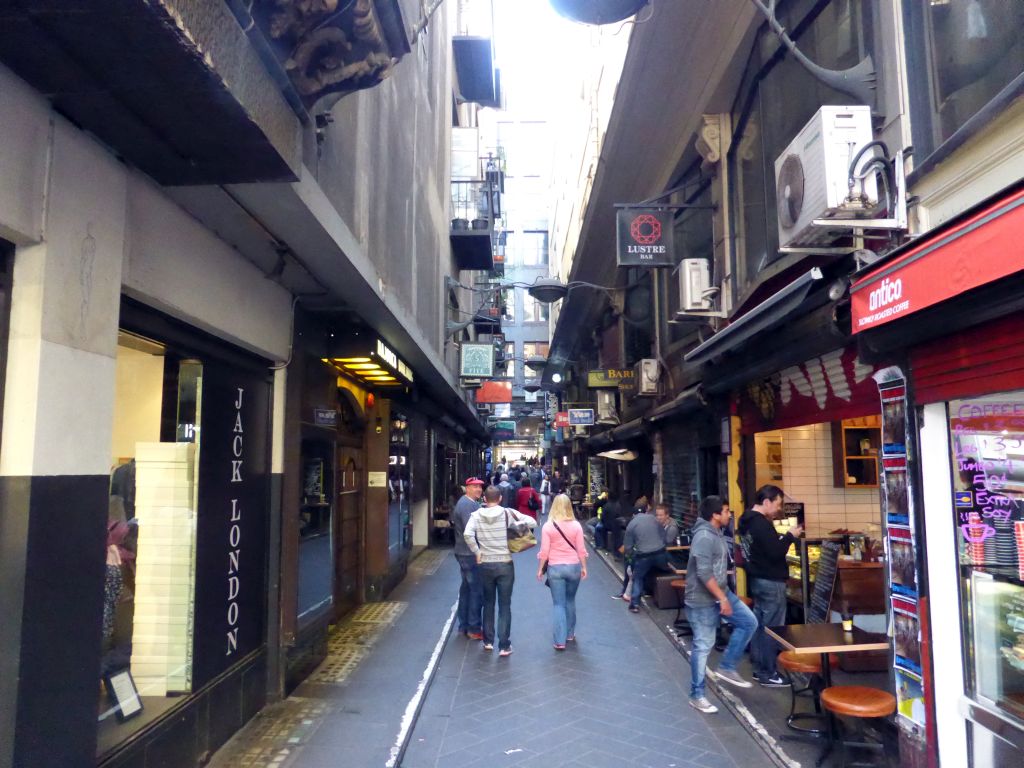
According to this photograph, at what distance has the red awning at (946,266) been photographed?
357cm

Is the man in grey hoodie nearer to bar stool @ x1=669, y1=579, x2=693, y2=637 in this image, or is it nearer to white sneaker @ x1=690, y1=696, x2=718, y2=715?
bar stool @ x1=669, y1=579, x2=693, y2=637

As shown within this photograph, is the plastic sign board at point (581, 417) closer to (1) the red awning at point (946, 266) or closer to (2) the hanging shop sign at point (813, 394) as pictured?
(2) the hanging shop sign at point (813, 394)

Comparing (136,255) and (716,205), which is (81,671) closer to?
(136,255)

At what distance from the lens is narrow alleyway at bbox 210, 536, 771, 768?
5512 millimetres

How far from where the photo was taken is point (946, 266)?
407cm

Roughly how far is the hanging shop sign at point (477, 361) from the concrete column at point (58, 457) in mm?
13546

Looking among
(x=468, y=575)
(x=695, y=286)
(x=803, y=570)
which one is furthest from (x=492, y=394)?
(x=803, y=570)

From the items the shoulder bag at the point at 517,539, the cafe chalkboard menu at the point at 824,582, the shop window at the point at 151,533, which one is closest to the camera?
the shop window at the point at 151,533

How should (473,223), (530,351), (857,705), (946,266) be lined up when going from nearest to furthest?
(946,266)
(857,705)
(473,223)
(530,351)

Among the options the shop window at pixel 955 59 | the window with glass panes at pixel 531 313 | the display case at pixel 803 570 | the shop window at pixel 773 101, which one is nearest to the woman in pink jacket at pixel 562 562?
the display case at pixel 803 570

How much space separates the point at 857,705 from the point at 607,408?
14.8m

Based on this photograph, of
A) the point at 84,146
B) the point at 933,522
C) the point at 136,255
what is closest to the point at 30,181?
the point at 84,146

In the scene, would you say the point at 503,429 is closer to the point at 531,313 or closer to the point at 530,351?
the point at 530,351

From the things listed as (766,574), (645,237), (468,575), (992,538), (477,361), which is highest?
(645,237)
